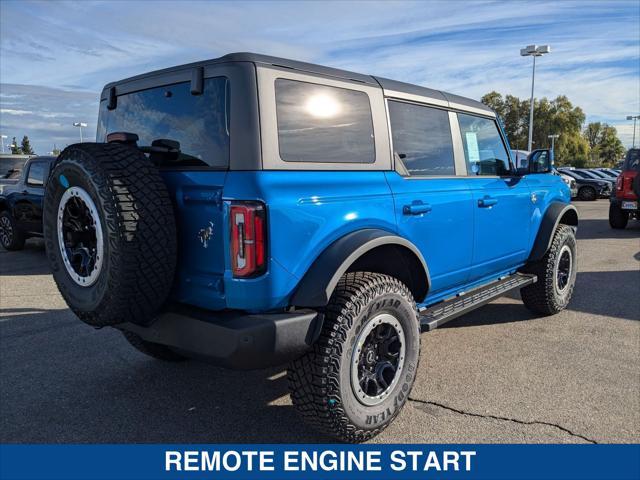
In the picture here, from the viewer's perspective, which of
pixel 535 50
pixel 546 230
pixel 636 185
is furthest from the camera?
pixel 535 50

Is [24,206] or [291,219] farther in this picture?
[24,206]

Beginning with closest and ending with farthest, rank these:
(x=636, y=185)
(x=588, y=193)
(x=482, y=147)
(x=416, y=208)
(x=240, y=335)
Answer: (x=240, y=335) → (x=416, y=208) → (x=482, y=147) → (x=636, y=185) → (x=588, y=193)

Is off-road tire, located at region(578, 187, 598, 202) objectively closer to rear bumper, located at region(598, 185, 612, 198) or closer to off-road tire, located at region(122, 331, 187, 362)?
rear bumper, located at region(598, 185, 612, 198)

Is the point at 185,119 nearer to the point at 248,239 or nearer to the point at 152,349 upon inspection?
the point at 248,239

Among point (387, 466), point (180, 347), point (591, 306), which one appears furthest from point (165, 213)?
point (591, 306)

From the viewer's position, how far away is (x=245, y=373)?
3.92m

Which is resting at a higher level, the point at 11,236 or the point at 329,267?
the point at 329,267

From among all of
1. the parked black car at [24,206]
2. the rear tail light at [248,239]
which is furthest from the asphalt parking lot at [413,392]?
the parked black car at [24,206]

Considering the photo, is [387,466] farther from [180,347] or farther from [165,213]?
[165,213]

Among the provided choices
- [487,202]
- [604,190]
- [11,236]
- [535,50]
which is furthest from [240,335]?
[535,50]

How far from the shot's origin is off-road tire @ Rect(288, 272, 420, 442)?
105 inches

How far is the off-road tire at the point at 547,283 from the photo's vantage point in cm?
500

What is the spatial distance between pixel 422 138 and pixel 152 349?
8.33 ft

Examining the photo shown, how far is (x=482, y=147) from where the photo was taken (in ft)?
14.3
